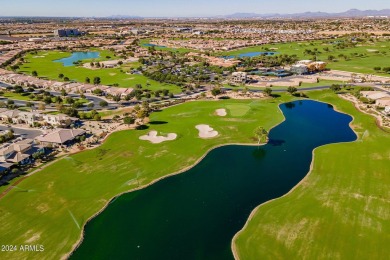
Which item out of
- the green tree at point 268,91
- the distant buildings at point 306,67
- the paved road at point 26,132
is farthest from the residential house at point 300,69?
the paved road at point 26,132

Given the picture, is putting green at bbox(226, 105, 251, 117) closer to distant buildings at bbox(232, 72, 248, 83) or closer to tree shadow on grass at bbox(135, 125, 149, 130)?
tree shadow on grass at bbox(135, 125, 149, 130)

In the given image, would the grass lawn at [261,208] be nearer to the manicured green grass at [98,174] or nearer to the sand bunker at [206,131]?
the manicured green grass at [98,174]

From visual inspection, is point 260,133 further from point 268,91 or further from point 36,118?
point 36,118

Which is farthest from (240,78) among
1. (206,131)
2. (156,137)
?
(156,137)

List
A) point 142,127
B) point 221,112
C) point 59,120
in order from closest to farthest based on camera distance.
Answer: point 59,120
point 142,127
point 221,112

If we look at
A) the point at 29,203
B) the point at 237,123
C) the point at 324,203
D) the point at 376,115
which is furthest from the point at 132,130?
the point at 376,115
